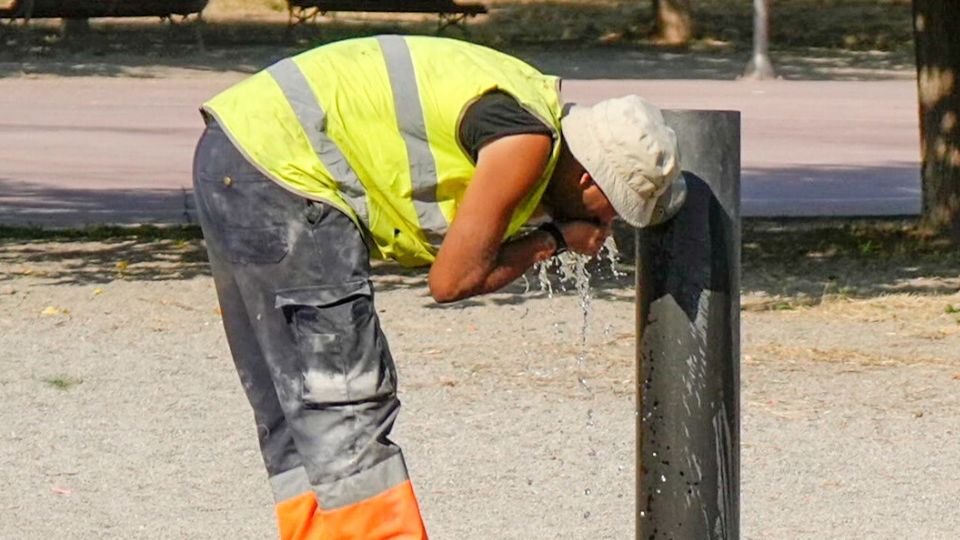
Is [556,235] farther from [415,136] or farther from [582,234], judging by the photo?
[415,136]

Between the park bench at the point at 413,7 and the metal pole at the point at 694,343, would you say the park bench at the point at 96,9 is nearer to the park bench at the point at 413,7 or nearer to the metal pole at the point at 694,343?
the park bench at the point at 413,7

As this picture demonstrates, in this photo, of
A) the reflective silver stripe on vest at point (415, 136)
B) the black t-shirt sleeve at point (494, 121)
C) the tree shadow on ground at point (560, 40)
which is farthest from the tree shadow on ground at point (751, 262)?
the tree shadow on ground at point (560, 40)

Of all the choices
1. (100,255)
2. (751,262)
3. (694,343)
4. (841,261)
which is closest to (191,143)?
(100,255)

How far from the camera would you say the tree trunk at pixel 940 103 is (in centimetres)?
993

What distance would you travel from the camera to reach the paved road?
1210 cm

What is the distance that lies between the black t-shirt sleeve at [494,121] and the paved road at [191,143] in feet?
27.3

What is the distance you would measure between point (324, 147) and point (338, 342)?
0.34 metres

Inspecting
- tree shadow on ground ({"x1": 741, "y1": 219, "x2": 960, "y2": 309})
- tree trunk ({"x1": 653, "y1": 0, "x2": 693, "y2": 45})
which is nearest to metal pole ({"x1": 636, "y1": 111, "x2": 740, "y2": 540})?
tree shadow on ground ({"x1": 741, "y1": 219, "x2": 960, "y2": 309})

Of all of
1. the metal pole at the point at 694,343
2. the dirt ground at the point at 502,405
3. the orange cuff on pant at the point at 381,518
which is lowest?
the dirt ground at the point at 502,405

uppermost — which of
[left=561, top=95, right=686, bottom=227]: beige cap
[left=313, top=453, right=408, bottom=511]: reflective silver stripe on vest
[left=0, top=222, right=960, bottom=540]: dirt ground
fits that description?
[left=561, top=95, right=686, bottom=227]: beige cap

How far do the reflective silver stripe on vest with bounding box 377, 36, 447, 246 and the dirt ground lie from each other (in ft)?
6.01

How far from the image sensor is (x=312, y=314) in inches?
131

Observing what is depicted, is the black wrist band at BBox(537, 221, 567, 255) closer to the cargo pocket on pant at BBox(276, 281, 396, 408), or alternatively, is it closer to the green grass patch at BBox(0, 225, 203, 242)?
the cargo pocket on pant at BBox(276, 281, 396, 408)

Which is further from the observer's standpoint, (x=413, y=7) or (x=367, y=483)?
(x=413, y=7)
